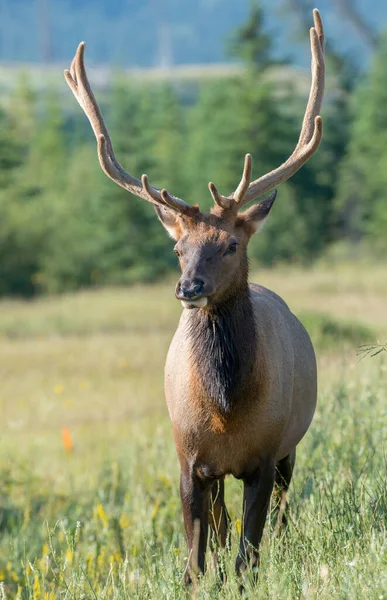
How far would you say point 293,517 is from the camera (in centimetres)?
546

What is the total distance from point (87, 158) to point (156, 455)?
53320 millimetres

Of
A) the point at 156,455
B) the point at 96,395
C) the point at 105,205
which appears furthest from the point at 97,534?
the point at 105,205

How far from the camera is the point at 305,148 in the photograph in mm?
5977

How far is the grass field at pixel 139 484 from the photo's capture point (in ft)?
15.7

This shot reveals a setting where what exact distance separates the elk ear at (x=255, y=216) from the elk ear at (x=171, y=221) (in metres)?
0.33

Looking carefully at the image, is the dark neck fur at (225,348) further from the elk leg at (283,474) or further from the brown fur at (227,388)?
the elk leg at (283,474)

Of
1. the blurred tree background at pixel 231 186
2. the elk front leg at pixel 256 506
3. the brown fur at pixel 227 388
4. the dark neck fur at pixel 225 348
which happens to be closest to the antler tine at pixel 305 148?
the brown fur at pixel 227 388

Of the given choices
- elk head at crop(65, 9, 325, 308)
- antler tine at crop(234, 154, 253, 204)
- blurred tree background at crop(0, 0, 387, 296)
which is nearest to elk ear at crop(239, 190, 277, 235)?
elk head at crop(65, 9, 325, 308)

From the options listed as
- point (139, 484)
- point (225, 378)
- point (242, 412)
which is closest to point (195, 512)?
point (242, 412)

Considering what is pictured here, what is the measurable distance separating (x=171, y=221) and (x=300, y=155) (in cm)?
84

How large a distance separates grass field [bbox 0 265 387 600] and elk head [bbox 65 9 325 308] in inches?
47.2

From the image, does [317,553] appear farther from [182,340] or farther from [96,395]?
[96,395]

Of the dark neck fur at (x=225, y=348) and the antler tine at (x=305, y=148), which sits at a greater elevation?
→ the antler tine at (x=305, y=148)

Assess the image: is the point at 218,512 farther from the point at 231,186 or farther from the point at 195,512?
the point at 231,186
